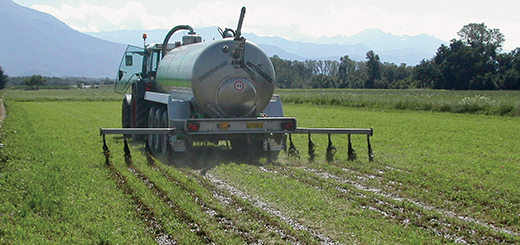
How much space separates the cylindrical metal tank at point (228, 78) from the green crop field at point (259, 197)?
4.37ft

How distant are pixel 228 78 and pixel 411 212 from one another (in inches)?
232

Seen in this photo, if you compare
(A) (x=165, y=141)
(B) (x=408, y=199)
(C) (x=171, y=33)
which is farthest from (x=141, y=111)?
(B) (x=408, y=199)

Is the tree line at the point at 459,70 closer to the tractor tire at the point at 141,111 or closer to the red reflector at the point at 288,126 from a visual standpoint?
the tractor tire at the point at 141,111

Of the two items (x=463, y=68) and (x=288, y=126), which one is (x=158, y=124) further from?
(x=463, y=68)

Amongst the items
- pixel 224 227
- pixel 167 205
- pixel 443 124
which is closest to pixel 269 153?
pixel 167 205

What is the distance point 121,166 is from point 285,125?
3.80m

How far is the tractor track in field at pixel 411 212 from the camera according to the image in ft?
21.6

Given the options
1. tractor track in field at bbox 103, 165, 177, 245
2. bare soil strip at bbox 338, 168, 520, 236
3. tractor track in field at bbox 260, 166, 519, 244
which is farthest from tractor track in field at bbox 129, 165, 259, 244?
bare soil strip at bbox 338, 168, 520, 236

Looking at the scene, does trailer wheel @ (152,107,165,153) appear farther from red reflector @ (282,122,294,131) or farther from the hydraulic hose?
red reflector @ (282,122,294,131)

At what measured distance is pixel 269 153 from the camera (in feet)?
44.5

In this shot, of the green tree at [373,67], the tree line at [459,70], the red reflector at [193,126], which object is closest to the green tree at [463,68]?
Answer: the tree line at [459,70]

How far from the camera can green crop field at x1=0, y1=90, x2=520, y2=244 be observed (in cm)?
646

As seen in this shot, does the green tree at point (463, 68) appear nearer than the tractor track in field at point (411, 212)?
No

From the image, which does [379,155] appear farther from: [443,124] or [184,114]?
[443,124]
